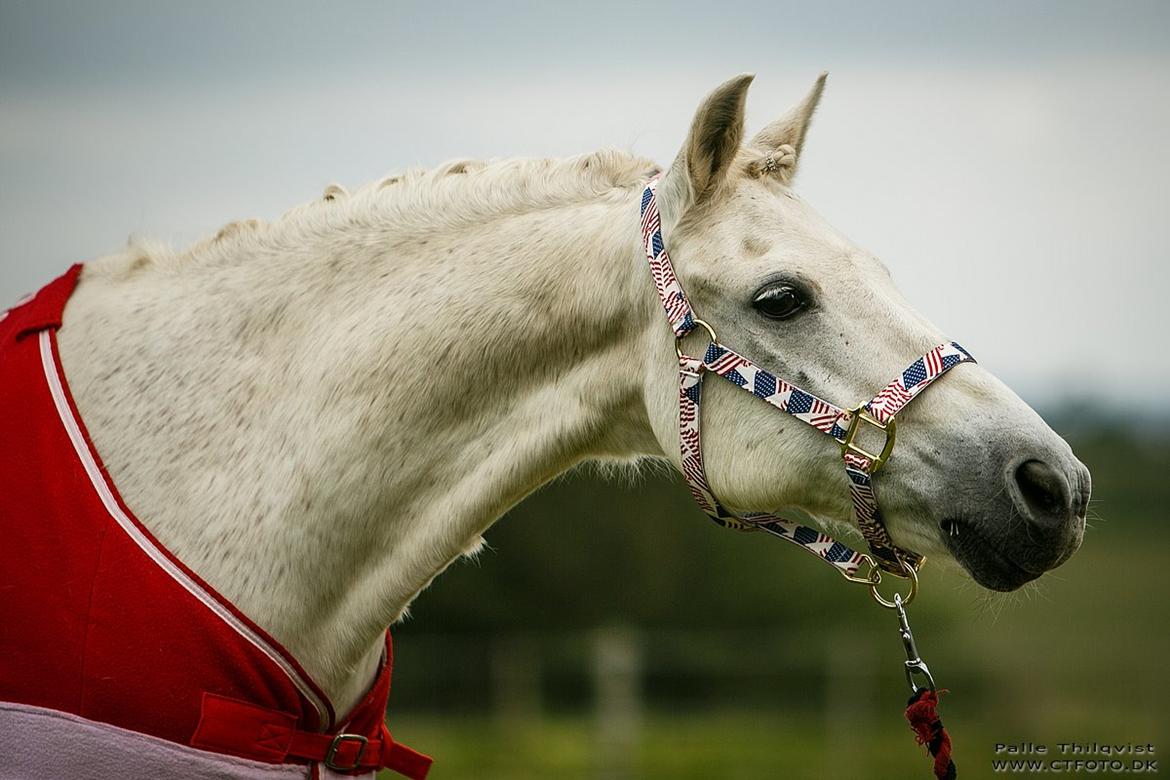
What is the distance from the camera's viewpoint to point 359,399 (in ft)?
9.07

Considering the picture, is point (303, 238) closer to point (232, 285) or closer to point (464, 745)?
point (232, 285)

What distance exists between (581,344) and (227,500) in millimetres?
1029

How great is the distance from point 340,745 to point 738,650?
12.4m

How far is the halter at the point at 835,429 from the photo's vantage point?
2.53m

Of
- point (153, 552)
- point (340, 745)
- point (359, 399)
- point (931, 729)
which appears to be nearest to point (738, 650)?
point (931, 729)

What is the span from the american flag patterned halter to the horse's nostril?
30 cm

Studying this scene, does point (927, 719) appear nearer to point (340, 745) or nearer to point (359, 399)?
point (340, 745)

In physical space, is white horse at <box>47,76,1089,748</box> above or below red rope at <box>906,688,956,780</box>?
above

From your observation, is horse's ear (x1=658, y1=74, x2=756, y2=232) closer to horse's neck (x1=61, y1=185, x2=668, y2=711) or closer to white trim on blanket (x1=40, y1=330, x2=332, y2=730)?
horse's neck (x1=61, y1=185, x2=668, y2=711)

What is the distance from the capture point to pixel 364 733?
291 cm

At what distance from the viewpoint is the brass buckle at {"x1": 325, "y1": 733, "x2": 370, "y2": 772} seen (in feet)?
9.02

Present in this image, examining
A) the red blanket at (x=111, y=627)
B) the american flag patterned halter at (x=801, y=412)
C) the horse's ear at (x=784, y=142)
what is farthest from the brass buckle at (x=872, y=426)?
the red blanket at (x=111, y=627)

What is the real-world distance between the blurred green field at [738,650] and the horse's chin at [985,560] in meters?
8.91

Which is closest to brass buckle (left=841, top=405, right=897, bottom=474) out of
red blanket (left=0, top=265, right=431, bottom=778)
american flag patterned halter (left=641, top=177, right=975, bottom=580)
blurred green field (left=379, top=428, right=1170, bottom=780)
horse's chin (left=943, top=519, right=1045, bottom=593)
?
american flag patterned halter (left=641, top=177, right=975, bottom=580)
